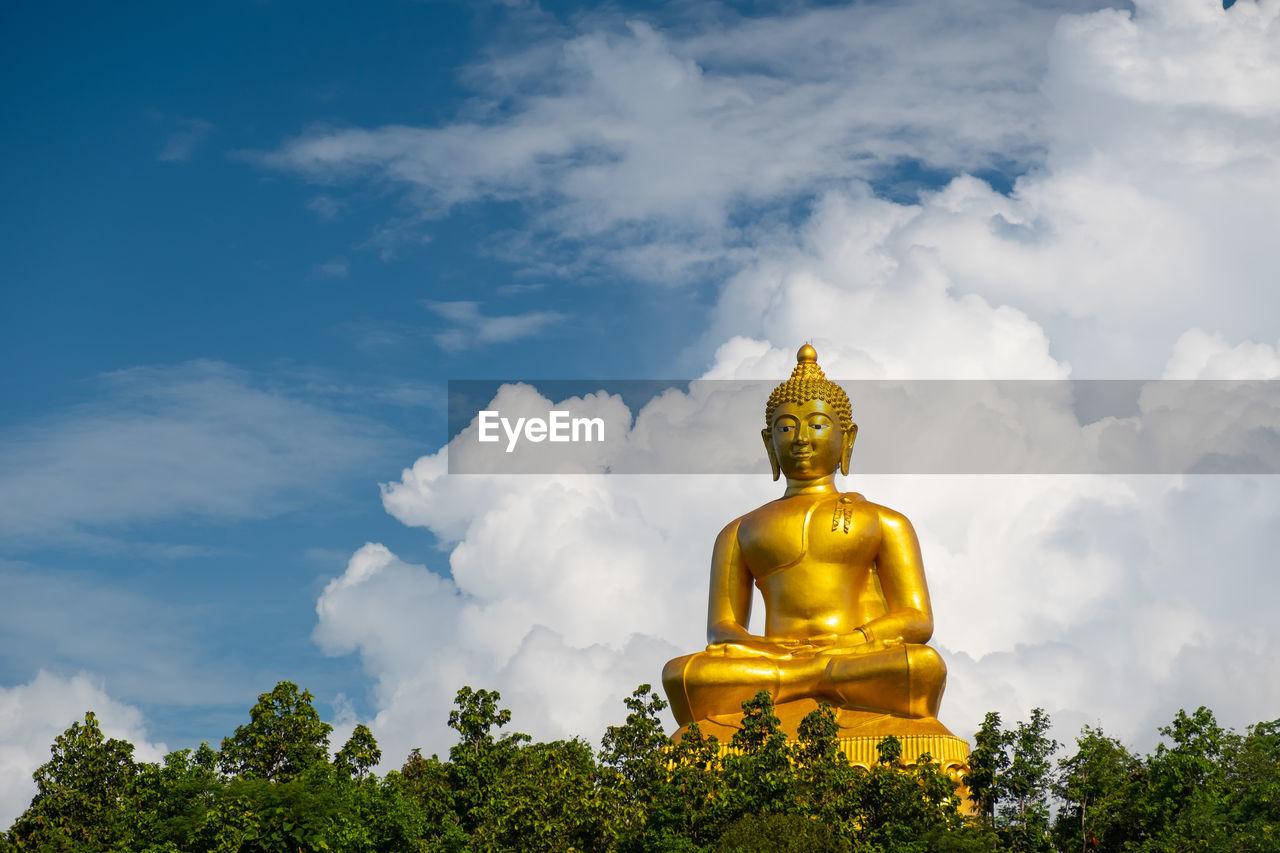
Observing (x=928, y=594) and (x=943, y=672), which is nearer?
(x=943, y=672)

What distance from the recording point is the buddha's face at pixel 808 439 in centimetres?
2806

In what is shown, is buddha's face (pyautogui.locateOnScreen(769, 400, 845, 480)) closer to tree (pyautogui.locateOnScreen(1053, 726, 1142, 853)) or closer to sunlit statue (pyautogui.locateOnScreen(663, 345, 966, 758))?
sunlit statue (pyautogui.locateOnScreen(663, 345, 966, 758))

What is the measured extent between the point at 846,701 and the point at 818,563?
2.76 meters

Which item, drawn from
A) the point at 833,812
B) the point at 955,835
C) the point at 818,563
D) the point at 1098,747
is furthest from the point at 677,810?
the point at 818,563

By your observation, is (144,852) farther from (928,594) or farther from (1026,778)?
(928,594)

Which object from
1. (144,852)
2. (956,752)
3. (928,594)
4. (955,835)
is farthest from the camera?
(928,594)

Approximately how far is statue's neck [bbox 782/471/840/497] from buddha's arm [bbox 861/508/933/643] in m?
1.07

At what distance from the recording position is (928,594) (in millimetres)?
27203

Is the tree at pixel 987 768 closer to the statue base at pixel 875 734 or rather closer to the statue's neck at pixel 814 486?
the statue base at pixel 875 734

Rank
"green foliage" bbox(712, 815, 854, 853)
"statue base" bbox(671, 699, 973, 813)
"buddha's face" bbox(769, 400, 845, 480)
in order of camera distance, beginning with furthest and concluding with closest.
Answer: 1. "buddha's face" bbox(769, 400, 845, 480)
2. "statue base" bbox(671, 699, 973, 813)
3. "green foliage" bbox(712, 815, 854, 853)

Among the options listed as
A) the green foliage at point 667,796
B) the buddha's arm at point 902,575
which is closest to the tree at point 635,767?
the green foliage at point 667,796

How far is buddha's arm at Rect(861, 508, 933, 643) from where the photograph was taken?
26.5 m

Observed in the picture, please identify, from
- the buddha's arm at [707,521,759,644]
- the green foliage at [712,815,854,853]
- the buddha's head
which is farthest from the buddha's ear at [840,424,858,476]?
the green foliage at [712,815,854,853]

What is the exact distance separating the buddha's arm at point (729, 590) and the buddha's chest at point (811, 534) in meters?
0.18
